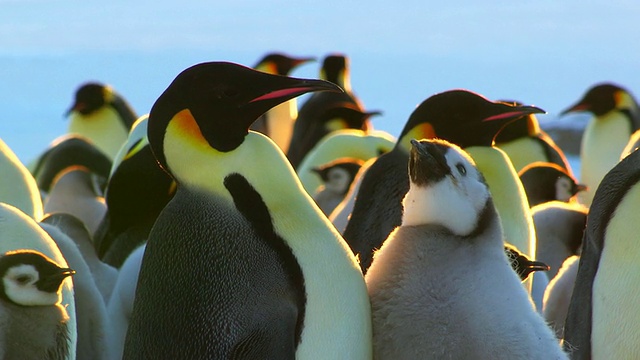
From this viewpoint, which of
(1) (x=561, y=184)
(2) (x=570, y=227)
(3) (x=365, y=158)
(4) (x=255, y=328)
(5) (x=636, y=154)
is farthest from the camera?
(3) (x=365, y=158)

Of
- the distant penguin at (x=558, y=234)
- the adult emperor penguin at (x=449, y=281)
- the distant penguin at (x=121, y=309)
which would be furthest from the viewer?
the distant penguin at (x=558, y=234)

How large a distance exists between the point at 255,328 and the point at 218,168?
1.24 feet

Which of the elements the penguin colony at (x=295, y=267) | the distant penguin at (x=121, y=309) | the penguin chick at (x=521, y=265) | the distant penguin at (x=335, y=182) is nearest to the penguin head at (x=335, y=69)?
the distant penguin at (x=335, y=182)

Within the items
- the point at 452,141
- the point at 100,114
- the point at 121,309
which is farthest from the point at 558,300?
the point at 100,114

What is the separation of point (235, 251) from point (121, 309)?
1372 mm

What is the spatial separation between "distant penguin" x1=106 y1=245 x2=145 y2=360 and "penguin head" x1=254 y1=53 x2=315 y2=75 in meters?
7.61

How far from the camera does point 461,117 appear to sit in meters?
3.98

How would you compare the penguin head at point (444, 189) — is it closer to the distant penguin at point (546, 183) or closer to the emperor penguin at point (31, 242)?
the emperor penguin at point (31, 242)

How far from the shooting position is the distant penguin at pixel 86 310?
13.2ft

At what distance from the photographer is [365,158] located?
7773 millimetres

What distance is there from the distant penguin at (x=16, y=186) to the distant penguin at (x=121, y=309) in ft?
1.55

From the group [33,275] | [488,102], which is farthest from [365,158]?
[33,275]

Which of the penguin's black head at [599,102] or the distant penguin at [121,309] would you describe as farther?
the penguin's black head at [599,102]

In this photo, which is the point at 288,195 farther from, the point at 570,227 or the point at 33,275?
the point at 570,227
